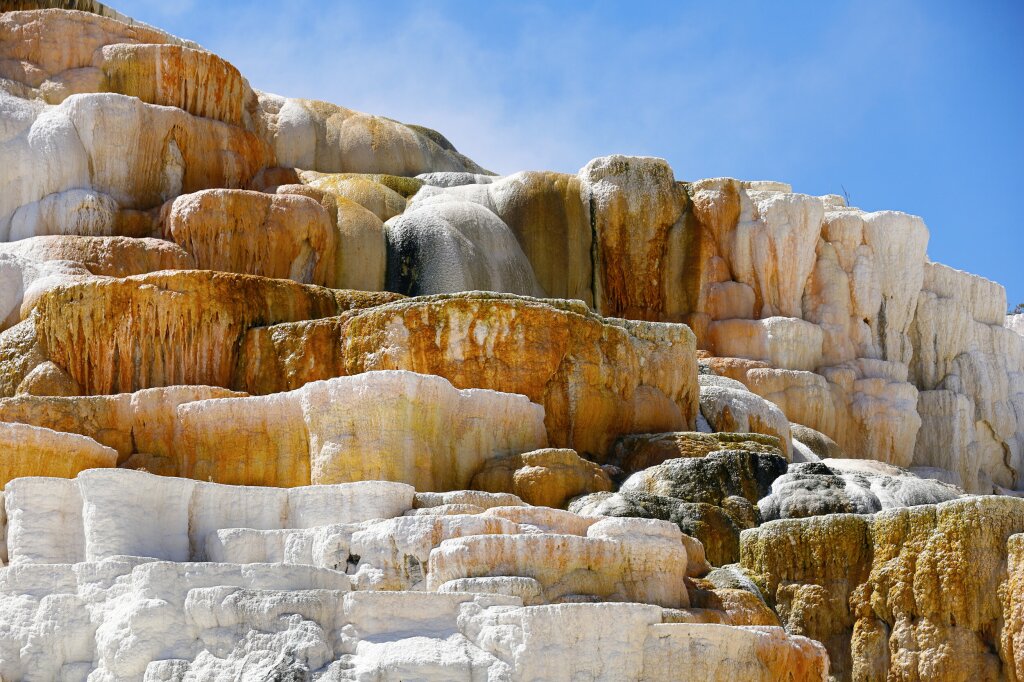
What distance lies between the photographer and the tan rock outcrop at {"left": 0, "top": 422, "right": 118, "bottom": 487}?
590 inches

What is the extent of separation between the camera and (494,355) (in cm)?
1842

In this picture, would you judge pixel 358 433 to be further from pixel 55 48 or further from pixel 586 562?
pixel 55 48

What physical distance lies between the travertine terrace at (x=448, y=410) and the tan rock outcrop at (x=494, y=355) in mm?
41

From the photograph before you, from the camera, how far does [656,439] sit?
18.4 m

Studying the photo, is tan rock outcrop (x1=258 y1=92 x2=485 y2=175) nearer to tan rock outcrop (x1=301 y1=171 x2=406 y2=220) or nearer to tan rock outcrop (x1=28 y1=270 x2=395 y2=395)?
tan rock outcrop (x1=301 y1=171 x2=406 y2=220)

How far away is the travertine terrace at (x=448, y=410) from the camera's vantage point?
35.1ft

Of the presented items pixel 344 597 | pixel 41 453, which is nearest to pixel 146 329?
pixel 41 453

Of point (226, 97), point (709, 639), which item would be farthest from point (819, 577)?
point (226, 97)

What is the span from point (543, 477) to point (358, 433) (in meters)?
1.90

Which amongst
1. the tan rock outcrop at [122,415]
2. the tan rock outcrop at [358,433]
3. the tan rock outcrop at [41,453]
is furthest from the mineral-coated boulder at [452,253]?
the tan rock outcrop at [41,453]

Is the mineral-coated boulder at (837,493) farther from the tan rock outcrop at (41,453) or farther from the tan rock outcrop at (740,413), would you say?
the tan rock outcrop at (41,453)

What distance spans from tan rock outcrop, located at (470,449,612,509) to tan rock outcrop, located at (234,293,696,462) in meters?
2.05

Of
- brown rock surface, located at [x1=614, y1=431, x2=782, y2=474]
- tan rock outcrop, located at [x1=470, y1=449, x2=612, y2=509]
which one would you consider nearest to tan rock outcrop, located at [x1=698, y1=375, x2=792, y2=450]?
brown rock surface, located at [x1=614, y1=431, x2=782, y2=474]

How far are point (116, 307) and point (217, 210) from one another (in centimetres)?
448
